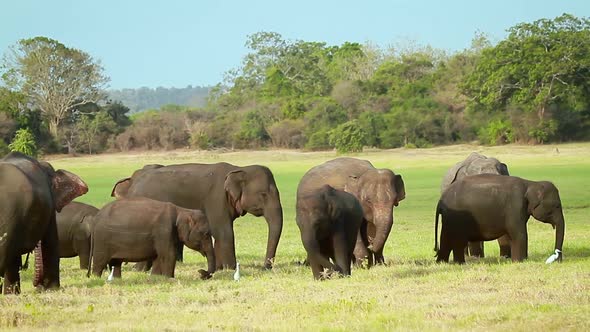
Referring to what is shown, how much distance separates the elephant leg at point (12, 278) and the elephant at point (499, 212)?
6.30 m

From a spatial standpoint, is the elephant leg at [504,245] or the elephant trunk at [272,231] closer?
the elephant trunk at [272,231]

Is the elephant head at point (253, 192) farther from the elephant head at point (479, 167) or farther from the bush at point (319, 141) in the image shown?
the bush at point (319, 141)

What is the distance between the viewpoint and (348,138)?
226ft

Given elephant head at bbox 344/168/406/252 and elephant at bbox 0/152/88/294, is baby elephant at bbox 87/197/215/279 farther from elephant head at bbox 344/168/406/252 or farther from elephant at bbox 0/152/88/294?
Result: elephant head at bbox 344/168/406/252

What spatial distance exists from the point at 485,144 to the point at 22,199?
5909 centimetres

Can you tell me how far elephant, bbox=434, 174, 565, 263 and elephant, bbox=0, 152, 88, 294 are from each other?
5.72m

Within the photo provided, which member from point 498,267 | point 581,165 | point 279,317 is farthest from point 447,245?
point 581,165

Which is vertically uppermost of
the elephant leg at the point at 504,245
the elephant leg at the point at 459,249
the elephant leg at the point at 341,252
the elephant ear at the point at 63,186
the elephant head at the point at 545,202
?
the elephant ear at the point at 63,186

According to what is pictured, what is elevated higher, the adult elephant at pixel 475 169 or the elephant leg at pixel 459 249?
the adult elephant at pixel 475 169

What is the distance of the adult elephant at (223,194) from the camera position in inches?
679

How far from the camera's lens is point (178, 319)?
1091cm

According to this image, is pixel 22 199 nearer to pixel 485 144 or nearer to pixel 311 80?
pixel 485 144

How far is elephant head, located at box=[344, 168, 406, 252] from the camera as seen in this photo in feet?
52.8

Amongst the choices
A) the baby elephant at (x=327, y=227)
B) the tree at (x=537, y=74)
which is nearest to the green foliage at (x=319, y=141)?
the tree at (x=537, y=74)
